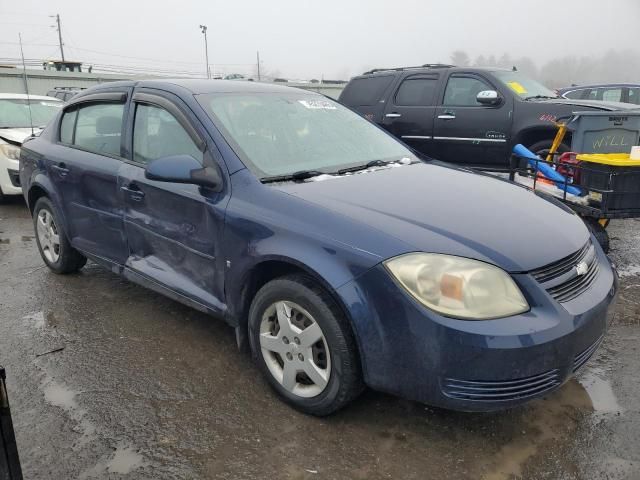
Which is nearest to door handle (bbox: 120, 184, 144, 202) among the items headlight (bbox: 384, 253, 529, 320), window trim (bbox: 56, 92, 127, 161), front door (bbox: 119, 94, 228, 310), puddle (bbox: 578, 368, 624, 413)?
front door (bbox: 119, 94, 228, 310)

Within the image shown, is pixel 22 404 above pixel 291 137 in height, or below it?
below

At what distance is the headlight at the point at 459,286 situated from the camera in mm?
2172

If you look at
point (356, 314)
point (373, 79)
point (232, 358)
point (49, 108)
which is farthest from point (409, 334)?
point (49, 108)

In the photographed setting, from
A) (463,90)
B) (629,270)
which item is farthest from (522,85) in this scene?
(629,270)

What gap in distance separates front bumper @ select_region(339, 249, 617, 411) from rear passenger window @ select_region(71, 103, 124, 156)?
2.27 metres

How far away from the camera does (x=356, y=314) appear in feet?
7.55

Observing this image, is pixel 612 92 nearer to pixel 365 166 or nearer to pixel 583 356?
pixel 365 166

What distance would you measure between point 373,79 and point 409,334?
21.6ft

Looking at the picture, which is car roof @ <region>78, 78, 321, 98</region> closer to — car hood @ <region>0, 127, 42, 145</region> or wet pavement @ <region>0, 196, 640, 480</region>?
wet pavement @ <region>0, 196, 640, 480</region>

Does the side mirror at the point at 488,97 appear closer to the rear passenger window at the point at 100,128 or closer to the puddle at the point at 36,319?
the rear passenger window at the point at 100,128

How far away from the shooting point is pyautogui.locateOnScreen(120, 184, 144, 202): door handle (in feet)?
11.0

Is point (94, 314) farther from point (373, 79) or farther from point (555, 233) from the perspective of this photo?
point (373, 79)

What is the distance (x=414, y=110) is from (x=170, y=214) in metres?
5.21

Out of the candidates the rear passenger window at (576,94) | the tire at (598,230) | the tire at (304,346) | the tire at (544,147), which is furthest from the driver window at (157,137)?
the rear passenger window at (576,94)
